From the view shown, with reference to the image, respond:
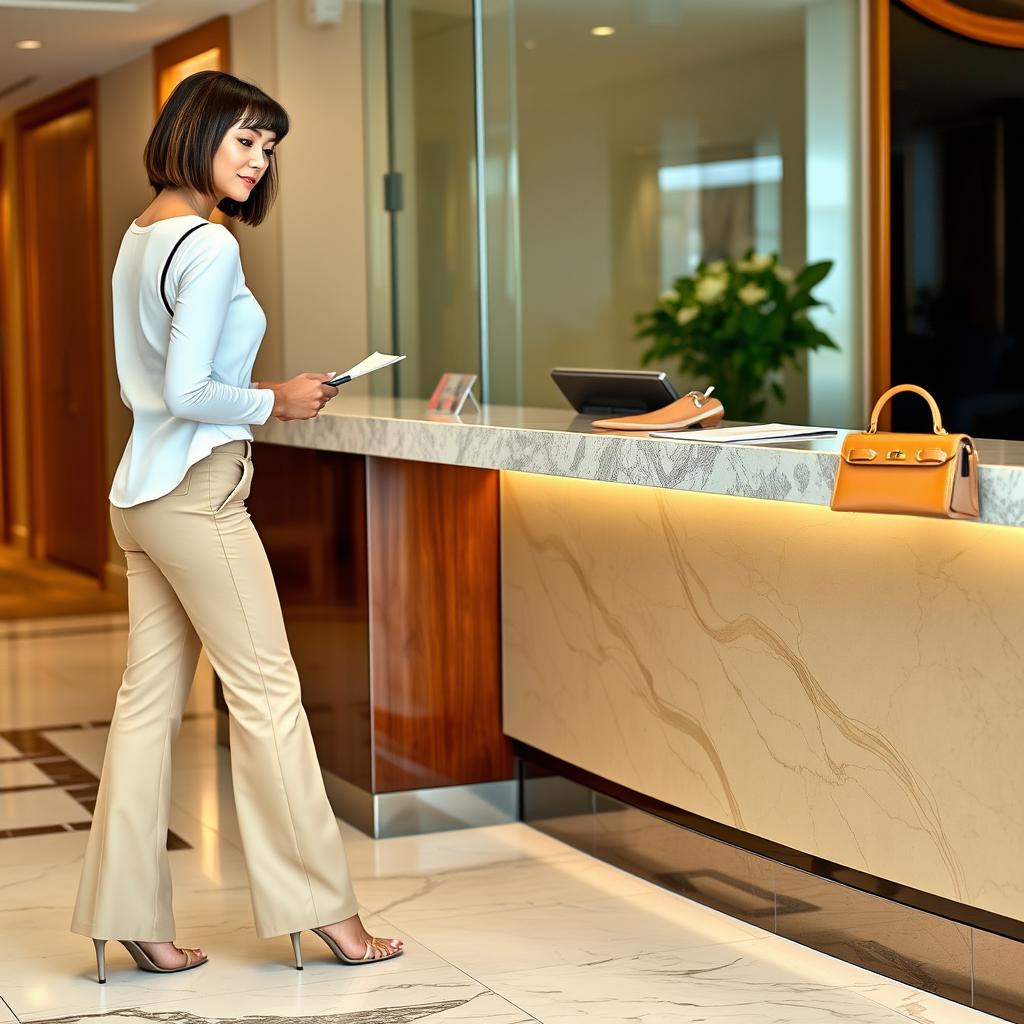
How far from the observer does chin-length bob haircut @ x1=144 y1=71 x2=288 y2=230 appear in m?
2.68

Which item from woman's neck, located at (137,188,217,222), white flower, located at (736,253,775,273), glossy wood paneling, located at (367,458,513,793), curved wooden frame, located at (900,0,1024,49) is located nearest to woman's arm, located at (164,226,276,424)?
woman's neck, located at (137,188,217,222)

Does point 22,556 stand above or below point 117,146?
below

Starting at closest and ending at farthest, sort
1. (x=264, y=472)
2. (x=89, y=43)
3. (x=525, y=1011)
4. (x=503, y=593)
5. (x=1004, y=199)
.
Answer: (x=525, y=1011), (x=503, y=593), (x=264, y=472), (x=1004, y=199), (x=89, y=43)

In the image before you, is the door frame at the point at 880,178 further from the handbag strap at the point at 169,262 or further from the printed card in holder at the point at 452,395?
the handbag strap at the point at 169,262

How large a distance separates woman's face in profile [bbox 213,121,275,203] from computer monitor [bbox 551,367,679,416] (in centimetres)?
95

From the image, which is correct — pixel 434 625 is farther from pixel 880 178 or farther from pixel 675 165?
pixel 675 165

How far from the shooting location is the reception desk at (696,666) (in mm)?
2578

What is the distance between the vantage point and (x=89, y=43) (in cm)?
742

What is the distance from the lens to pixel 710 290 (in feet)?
21.8

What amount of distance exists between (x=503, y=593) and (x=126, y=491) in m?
1.40

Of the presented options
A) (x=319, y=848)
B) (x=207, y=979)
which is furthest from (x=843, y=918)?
(x=207, y=979)

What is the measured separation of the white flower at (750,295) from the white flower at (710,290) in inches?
3.0

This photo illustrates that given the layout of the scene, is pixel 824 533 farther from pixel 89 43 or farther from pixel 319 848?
pixel 89 43

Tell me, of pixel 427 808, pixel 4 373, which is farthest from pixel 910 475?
pixel 4 373
